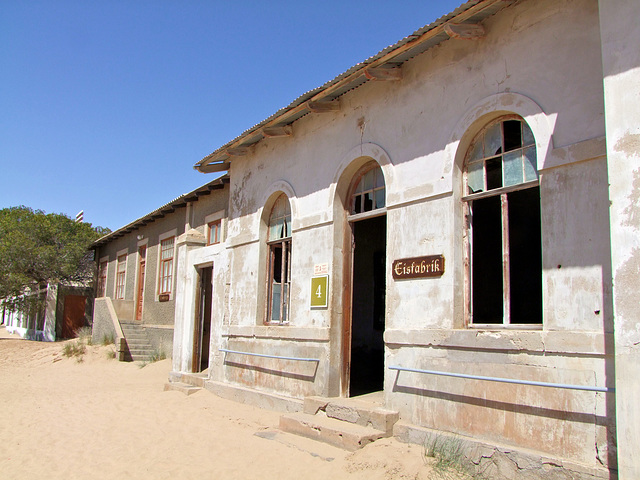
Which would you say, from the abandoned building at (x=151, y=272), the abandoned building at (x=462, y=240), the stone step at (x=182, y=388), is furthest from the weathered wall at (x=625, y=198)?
the abandoned building at (x=151, y=272)

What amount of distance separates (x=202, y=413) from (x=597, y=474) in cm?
621

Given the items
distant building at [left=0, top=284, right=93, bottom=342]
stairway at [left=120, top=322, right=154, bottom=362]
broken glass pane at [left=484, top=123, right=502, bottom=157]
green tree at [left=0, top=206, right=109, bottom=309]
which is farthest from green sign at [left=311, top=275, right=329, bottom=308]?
distant building at [left=0, top=284, right=93, bottom=342]

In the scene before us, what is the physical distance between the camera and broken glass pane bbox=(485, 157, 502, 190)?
5.89 meters

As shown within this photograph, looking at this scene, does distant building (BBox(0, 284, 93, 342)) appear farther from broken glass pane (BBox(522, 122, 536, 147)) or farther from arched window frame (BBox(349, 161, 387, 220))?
broken glass pane (BBox(522, 122, 536, 147))

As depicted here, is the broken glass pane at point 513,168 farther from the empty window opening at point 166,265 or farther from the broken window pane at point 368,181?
the empty window opening at point 166,265

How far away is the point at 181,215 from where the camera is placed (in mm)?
16938

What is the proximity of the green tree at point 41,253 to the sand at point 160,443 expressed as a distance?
10897 mm

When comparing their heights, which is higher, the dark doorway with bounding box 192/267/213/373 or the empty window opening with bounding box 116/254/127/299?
the empty window opening with bounding box 116/254/127/299

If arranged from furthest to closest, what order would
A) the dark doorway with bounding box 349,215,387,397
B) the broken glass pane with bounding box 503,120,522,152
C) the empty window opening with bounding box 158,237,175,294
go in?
the empty window opening with bounding box 158,237,175,294 → the dark doorway with bounding box 349,215,387,397 → the broken glass pane with bounding box 503,120,522,152

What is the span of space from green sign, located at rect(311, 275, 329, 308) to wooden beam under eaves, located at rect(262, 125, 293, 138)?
2.60m

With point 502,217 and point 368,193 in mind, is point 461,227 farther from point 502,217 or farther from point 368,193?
point 368,193

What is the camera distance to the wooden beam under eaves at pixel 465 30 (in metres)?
5.79

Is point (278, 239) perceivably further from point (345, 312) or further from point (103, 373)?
point (103, 373)

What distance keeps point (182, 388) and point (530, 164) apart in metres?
8.00
